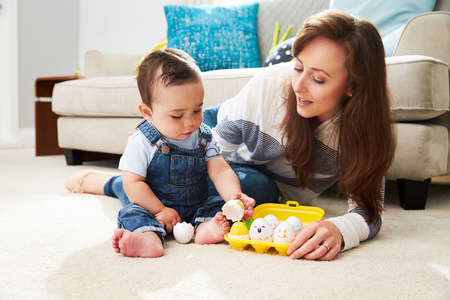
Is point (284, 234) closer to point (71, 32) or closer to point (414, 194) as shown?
point (414, 194)

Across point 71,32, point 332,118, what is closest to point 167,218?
point 332,118

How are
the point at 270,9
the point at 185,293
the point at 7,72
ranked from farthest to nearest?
the point at 7,72 → the point at 270,9 → the point at 185,293

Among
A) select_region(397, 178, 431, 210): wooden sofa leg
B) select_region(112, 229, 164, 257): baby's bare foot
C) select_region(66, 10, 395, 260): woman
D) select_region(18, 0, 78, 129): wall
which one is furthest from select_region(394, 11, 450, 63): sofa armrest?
select_region(18, 0, 78, 129): wall

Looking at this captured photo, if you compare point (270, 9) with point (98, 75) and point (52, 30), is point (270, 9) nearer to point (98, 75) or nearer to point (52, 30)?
point (98, 75)

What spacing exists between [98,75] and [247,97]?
1.57 meters

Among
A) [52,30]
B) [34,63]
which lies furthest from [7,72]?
[52,30]

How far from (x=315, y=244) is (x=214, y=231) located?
0.22 metres

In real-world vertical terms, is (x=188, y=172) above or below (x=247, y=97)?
below

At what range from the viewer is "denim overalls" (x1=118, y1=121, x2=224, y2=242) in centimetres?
108

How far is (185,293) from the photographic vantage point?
0.72 meters

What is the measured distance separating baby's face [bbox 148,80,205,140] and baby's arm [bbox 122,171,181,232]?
13cm

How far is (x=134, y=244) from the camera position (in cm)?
90

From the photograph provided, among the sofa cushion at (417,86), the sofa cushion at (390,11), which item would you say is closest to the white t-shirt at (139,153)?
the sofa cushion at (417,86)

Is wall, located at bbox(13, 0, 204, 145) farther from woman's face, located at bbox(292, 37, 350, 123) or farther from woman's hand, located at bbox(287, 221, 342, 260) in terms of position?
woman's hand, located at bbox(287, 221, 342, 260)
